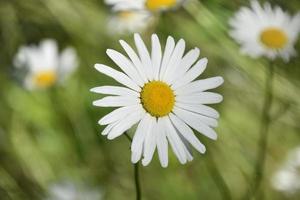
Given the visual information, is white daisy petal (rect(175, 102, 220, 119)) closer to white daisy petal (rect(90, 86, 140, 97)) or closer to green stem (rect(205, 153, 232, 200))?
white daisy petal (rect(90, 86, 140, 97))

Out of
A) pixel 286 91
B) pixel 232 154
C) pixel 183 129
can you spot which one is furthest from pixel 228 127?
pixel 183 129

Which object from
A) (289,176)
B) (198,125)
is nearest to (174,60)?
(198,125)

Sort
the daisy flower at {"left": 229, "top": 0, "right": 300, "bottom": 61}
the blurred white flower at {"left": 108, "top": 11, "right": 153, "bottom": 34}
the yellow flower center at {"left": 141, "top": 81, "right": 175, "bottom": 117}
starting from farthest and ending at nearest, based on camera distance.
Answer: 1. the blurred white flower at {"left": 108, "top": 11, "right": 153, "bottom": 34}
2. the daisy flower at {"left": 229, "top": 0, "right": 300, "bottom": 61}
3. the yellow flower center at {"left": 141, "top": 81, "right": 175, "bottom": 117}

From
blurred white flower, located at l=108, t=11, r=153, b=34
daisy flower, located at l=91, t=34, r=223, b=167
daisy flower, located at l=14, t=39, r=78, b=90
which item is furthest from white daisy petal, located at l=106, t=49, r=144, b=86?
→ blurred white flower, located at l=108, t=11, r=153, b=34

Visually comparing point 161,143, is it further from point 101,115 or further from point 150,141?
point 101,115

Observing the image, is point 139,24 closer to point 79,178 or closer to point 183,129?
point 79,178

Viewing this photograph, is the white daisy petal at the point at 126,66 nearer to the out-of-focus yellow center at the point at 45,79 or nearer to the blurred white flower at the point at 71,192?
the blurred white flower at the point at 71,192

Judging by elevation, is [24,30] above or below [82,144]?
above
